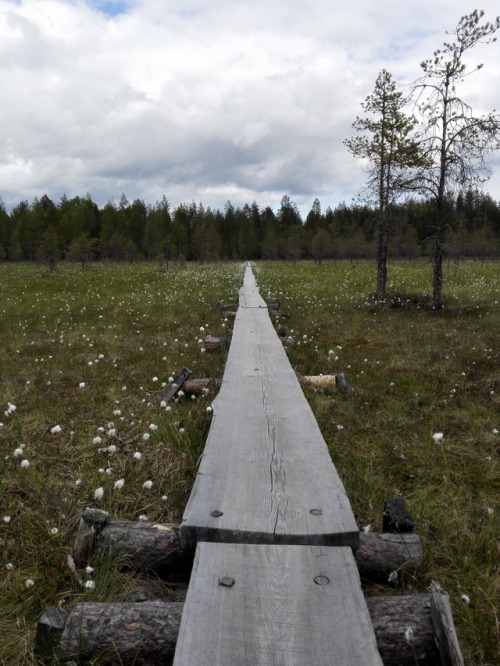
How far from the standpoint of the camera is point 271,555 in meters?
2.40

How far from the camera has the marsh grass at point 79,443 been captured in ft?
8.82

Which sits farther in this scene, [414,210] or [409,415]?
[414,210]

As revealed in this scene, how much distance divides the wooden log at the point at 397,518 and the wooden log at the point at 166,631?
63 cm

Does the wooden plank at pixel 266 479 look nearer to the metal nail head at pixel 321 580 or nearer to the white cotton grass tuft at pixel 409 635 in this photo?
the metal nail head at pixel 321 580

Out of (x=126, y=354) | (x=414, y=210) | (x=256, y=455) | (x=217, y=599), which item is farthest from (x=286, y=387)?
(x=414, y=210)

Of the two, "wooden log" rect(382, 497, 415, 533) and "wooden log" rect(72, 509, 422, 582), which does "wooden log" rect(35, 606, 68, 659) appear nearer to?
"wooden log" rect(72, 509, 422, 582)

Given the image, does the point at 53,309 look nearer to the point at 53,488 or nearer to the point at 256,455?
the point at 53,488

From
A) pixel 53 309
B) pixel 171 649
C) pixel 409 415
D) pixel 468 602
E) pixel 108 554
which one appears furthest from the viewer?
pixel 53 309

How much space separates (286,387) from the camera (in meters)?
5.24

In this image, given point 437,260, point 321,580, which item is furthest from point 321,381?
point 437,260

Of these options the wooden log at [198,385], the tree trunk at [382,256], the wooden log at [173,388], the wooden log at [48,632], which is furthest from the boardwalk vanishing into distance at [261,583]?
the tree trunk at [382,256]

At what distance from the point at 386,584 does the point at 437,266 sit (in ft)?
41.4

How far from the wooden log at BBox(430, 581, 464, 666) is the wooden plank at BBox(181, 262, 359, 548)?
594 millimetres

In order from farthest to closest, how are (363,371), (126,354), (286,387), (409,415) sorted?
1. (126,354)
2. (363,371)
3. (409,415)
4. (286,387)
